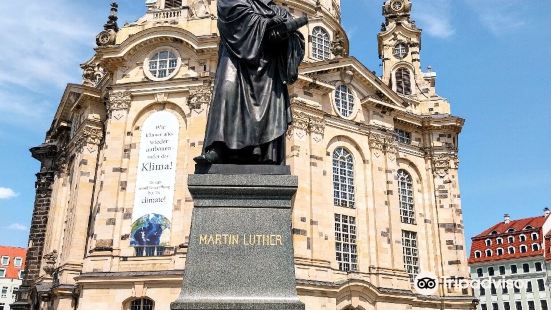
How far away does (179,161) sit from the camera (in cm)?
2848

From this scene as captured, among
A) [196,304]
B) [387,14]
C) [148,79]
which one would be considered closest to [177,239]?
[148,79]

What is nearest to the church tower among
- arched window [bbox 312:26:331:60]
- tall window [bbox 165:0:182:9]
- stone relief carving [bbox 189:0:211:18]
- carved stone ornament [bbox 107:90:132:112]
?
arched window [bbox 312:26:331:60]

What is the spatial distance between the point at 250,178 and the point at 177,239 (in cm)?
2036

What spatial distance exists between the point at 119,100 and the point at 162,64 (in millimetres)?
3105

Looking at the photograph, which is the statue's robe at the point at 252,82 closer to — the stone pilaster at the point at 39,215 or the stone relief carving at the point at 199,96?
the stone relief carving at the point at 199,96

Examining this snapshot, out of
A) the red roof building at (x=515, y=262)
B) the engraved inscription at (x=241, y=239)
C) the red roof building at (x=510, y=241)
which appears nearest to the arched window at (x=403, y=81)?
the red roof building at (x=515, y=262)

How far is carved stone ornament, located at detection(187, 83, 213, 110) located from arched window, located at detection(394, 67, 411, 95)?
1600cm

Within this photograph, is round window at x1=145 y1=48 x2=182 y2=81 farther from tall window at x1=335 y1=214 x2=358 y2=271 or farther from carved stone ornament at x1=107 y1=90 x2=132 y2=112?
tall window at x1=335 y1=214 x2=358 y2=271

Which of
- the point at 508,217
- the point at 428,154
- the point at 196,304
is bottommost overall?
the point at 196,304

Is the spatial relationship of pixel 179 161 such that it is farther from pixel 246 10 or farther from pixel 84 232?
pixel 246 10

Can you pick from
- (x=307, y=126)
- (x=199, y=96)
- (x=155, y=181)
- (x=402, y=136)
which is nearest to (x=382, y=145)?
(x=402, y=136)

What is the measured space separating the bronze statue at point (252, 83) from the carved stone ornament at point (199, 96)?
2062 centimetres

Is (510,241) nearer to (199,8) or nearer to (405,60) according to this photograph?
(405,60)

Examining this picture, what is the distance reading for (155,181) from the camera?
28438mm
